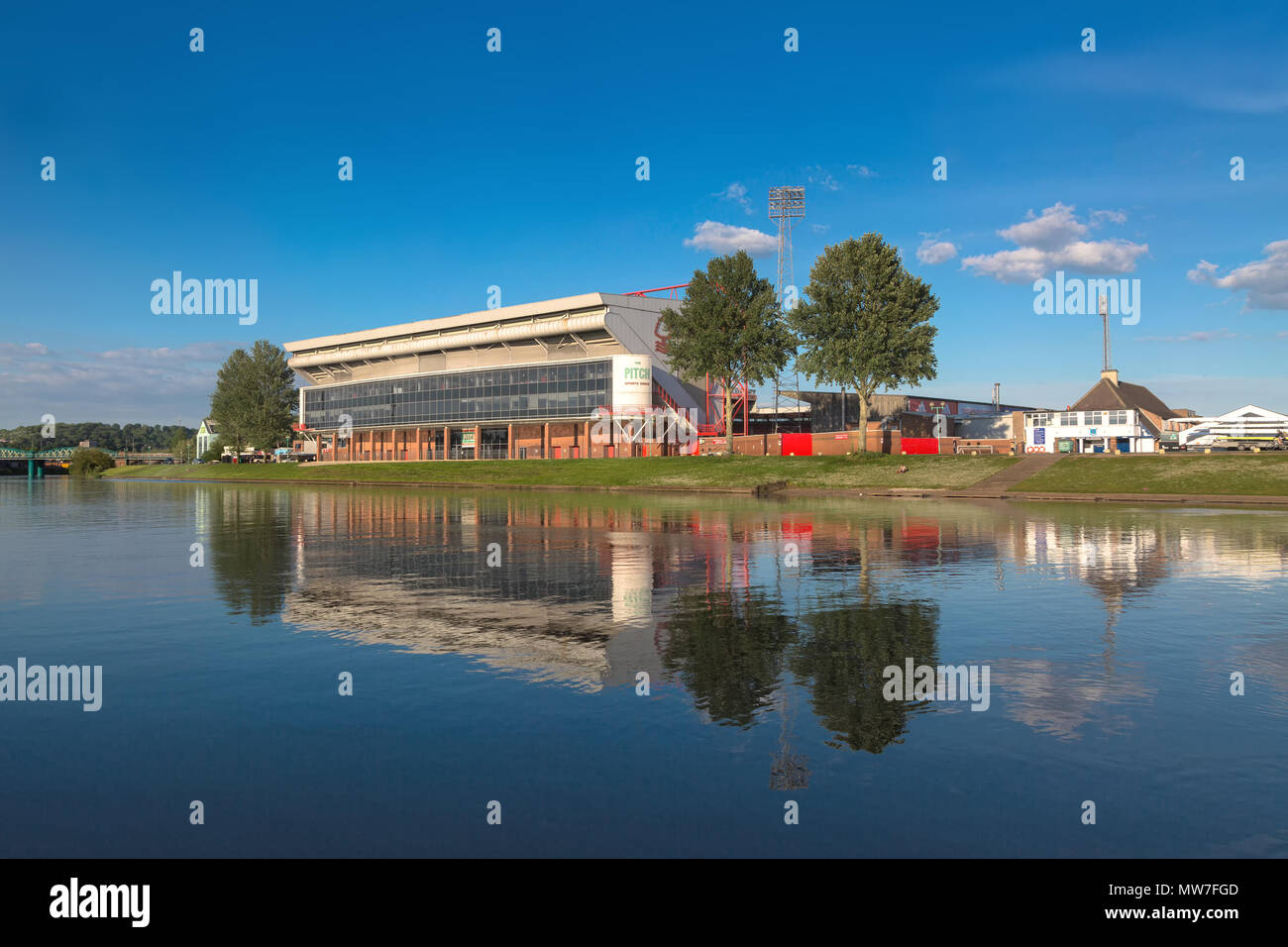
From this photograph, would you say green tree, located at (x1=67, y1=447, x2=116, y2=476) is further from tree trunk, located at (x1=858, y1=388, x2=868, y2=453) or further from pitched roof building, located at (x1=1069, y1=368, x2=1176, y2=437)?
pitched roof building, located at (x1=1069, y1=368, x2=1176, y2=437)

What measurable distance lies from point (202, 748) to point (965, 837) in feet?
20.1

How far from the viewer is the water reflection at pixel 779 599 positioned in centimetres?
868

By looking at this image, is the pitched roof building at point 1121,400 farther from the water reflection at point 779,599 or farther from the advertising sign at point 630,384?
the water reflection at point 779,599

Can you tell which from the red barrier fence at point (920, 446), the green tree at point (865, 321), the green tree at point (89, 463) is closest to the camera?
the green tree at point (865, 321)

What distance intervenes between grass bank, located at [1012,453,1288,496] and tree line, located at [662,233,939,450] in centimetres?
1720

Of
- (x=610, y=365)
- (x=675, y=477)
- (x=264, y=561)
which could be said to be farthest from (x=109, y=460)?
(x=264, y=561)

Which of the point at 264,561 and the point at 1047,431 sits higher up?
the point at 1047,431

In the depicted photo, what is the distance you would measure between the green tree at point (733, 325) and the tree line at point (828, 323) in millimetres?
95

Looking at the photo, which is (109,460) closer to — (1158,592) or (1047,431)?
(1047,431)

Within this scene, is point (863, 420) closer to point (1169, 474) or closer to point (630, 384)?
point (1169, 474)

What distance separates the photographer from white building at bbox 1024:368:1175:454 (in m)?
89.5

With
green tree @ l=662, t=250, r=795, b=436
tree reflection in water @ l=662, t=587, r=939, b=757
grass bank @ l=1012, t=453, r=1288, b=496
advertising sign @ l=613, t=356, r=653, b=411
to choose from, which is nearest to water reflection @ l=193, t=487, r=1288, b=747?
tree reflection in water @ l=662, t=587, r=939, b=757

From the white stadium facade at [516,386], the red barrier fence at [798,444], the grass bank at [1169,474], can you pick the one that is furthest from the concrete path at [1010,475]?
the white stadium facade at [516,386]
